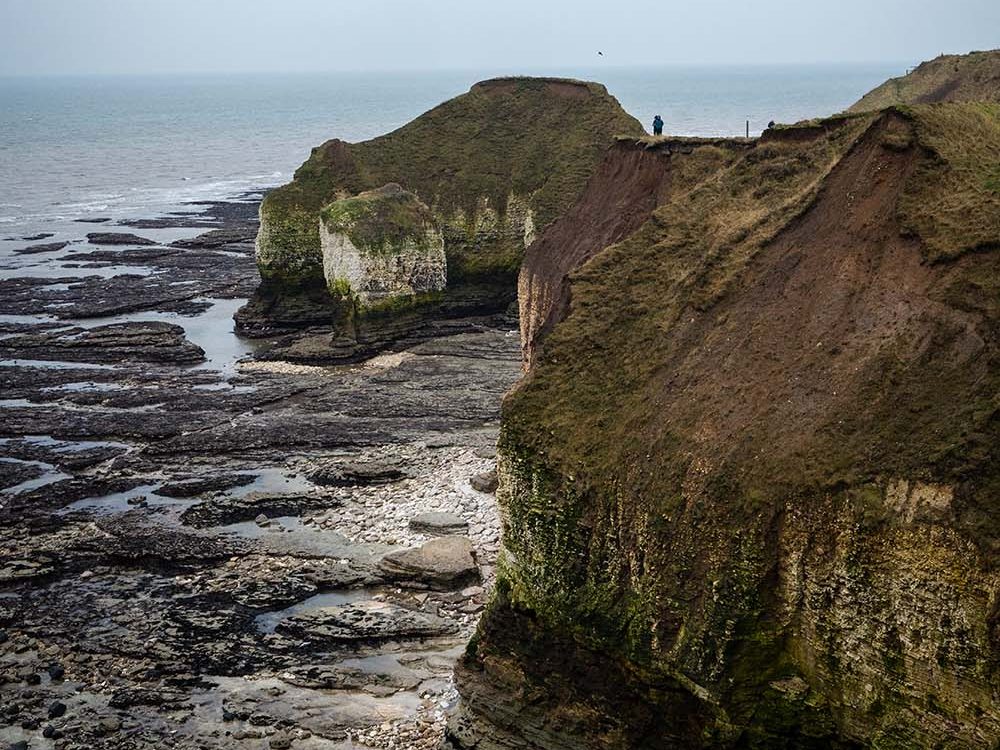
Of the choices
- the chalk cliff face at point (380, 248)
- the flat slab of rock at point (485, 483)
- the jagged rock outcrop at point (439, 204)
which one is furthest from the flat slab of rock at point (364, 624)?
the chalk cliff face at point (380, 248)

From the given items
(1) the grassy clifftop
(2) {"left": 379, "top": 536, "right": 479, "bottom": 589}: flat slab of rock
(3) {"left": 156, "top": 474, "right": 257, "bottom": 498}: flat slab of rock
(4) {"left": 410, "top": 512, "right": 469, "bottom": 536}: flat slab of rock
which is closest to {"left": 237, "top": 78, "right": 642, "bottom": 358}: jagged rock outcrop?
(1) the grassy clifftop

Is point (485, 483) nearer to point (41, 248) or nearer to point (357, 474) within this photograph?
point (357, 474)

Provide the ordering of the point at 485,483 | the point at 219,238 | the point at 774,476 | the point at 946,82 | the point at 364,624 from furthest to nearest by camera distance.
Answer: the point at 219,238, the point at 946,82, the point at 485,483, the point at 364,624, the point at 774,476

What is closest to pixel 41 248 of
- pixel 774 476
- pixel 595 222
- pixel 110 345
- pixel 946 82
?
pixel 110 345

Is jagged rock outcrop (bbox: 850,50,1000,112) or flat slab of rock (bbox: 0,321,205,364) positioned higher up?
jagged rock outcrop (bbox: 850,50,1000,112)

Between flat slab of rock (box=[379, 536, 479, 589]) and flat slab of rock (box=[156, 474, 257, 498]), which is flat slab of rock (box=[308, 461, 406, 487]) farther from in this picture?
flat slab of rock (box=[379, 536, 479, 589])

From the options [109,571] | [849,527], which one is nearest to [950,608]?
[849,527]
